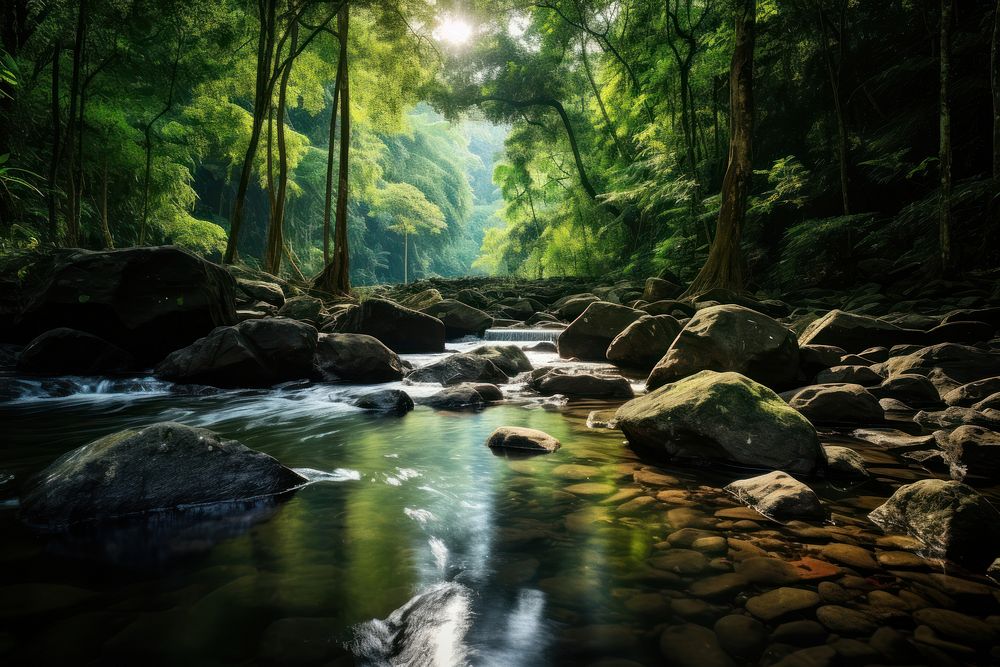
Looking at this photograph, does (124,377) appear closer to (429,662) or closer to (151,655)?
(151,655)

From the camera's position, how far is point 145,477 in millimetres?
2436

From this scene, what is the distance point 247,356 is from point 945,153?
10.7 metres

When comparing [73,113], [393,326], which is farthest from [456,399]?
[73,113]

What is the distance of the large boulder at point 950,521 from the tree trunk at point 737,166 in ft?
26.8

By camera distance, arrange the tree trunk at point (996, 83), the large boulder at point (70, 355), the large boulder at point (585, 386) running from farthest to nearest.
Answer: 1. the tree trunk at point (996, 83)
2. the large boulder at point (70, 355)
3. the large boulder at point (585, 386)

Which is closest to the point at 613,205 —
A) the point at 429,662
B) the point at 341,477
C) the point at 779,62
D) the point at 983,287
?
the point at 779,62

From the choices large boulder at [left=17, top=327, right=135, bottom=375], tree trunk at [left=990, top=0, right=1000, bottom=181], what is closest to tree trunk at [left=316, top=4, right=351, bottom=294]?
large boulder at [left=17, top=327, right=135, bottom=375]

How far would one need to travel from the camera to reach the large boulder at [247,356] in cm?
600

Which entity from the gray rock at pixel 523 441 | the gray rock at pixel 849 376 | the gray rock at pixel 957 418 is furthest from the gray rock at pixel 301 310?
the gray rock at pixel 957 418

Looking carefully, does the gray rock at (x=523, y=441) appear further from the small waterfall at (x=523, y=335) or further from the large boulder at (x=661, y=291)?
the large boulder at (x=661, y=291)

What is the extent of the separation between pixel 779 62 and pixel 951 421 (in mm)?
13267

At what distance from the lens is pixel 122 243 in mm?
17203

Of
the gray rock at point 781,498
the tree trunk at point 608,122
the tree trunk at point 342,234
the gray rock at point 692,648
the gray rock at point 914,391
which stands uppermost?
the tree trunk at point 608,122

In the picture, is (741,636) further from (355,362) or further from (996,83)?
(996,83)
